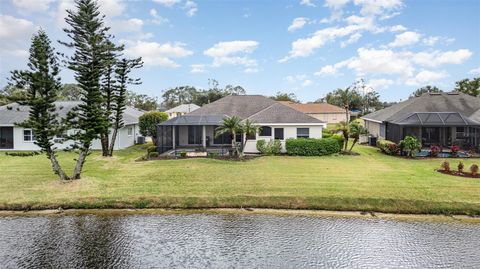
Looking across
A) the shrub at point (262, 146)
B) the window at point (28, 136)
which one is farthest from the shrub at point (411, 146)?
the window at point (28, 136)

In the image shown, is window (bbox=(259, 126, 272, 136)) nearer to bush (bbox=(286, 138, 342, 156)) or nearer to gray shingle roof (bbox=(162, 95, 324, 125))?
gray shingle roof (bbox=(162, 95, 324, 125))

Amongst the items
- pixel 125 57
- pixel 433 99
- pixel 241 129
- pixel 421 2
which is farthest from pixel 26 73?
pixel 433 99

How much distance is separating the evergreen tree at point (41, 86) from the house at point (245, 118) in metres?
11.4

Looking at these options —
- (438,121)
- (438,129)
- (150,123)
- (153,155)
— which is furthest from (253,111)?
(438,129)

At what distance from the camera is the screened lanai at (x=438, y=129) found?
27203mm

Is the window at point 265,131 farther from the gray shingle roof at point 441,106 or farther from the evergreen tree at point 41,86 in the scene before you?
the evergreen tree at point 41,86

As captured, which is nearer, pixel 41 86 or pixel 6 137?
pixel 41 86

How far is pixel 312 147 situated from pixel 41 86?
17.5 meters

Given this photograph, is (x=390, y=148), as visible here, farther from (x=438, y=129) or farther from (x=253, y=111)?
(x=253, y=111)

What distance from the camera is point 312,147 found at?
25.8m

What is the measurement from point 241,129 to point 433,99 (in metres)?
19.5

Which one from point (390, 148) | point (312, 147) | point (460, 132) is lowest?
point (390, 148)

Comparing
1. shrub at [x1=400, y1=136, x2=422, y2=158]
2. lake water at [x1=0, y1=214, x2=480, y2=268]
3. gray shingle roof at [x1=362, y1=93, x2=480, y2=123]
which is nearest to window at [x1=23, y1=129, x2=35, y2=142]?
lake water at [x1=0, y1=214, x2=480, y2=268]

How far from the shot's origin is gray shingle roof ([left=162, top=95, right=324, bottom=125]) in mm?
27688
